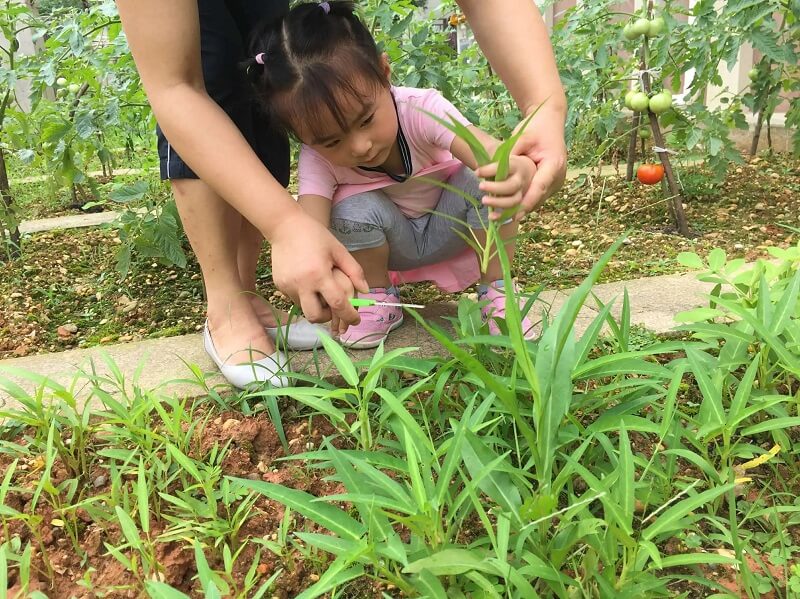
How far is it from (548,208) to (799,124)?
3.06 ft

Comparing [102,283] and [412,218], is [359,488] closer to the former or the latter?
[412,218]

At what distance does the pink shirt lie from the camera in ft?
4.76

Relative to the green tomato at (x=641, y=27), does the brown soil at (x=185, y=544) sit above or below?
below

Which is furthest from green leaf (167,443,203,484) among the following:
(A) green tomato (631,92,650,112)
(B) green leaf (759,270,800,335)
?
(A) green tomato (631,92,650,112)

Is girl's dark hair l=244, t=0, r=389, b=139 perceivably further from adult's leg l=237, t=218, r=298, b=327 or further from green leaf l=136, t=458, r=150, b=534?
green leaf l=136, t=458, r=150, b=534

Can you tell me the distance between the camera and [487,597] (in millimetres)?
661

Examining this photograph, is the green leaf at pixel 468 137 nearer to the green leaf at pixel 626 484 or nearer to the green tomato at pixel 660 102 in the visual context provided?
the green leaf at pixel 626 484

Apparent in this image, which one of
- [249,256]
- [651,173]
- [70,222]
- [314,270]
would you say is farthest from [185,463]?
[70,222]

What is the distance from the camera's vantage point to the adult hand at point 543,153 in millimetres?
983

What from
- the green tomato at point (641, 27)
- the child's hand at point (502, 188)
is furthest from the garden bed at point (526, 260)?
the child's hand at point (502, 188)

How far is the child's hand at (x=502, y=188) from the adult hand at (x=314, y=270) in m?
0.28

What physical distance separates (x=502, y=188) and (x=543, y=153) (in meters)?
0.26

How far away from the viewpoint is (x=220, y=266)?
1404mm

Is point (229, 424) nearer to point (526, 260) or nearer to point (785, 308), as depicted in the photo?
point (785, 308)
